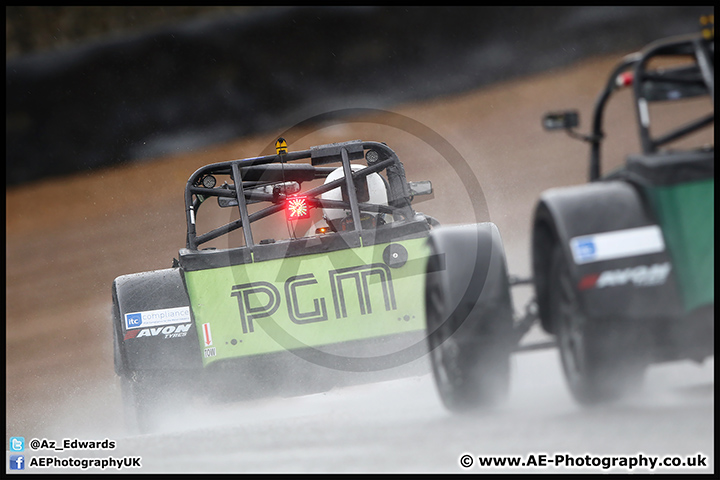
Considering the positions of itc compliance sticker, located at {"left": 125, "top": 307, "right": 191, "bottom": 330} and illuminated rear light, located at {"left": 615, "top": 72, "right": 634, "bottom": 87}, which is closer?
illuminated rear light, located at {"left": 615, "top": 72, "right": 634, "bottom": 87}

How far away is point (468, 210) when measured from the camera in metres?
11.9

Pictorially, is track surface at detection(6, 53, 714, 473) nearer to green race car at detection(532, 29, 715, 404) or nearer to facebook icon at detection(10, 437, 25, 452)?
green race car at detection(532, 29, 715, 404)

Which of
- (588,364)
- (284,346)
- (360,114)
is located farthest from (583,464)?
(360,114)

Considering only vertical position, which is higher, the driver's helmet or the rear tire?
the driver's helmet

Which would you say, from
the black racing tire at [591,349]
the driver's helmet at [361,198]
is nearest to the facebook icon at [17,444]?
the driver's helmet at [361,198]

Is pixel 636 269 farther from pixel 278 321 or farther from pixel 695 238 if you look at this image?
pixel 278 321

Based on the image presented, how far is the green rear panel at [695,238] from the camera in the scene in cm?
343

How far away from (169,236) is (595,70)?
25.8ft

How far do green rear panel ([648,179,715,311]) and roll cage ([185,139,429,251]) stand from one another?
2.73 m

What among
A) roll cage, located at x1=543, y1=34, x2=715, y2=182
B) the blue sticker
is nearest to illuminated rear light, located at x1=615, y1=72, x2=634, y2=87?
roll cage, located at x1=543, y1=34, x2=715, y2=182

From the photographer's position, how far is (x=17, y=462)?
4.85 m

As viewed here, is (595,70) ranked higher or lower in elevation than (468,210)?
higher

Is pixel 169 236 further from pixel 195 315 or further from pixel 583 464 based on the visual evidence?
pixel 583 464

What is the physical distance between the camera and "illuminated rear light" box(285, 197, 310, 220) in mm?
6318
